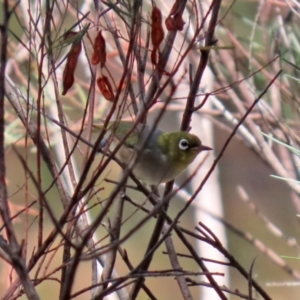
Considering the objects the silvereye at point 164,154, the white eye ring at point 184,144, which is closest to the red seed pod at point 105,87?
the silvereye at point 164,154

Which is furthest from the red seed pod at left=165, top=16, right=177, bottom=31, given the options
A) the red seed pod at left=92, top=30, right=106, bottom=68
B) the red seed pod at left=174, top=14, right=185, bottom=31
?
the red seed pod at left=92, top=30, right=106, bottom=68

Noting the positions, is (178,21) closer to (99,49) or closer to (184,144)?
(99,49)

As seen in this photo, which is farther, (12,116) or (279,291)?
(279,291)

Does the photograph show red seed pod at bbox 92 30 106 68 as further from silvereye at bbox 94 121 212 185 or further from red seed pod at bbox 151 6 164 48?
silvereye at bbox 94 121 212 185

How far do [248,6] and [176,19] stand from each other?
419 centimetres

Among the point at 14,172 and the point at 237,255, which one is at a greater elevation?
the point at 14,172

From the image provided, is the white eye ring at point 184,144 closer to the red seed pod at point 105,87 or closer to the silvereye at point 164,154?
the silvereye at point 164,154

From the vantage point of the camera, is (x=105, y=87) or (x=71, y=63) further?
(x=105, y=87)

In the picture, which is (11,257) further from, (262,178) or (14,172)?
(262,178)

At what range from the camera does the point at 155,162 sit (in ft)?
5.18

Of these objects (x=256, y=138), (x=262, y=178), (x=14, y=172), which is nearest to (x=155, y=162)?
(x=256, y=138)

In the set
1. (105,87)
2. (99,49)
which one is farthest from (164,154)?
(99,49)

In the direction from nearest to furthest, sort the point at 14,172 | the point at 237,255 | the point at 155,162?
1. the point at 155,162
2. the point at 237,255
3. the point at 14,172

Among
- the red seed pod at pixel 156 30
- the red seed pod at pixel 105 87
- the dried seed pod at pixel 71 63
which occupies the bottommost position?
the dried seed pod at pixel 71 63
